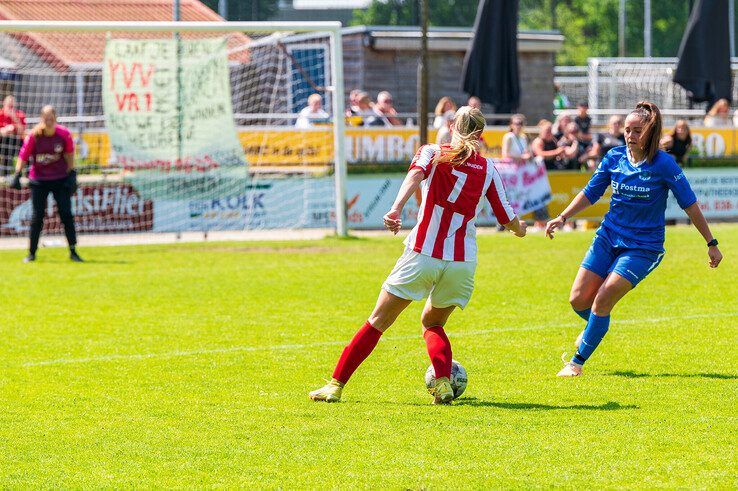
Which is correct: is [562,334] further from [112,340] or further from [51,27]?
[51,27]

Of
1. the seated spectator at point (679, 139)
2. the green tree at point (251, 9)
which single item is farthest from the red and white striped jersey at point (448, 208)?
the green tree at point (251, 9)

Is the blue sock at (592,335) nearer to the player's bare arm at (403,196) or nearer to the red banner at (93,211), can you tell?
the player's bare arm at (403,196)

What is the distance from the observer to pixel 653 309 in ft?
39.2

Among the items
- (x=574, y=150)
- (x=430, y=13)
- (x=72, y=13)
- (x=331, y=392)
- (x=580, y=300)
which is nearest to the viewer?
(x=331, y=392)

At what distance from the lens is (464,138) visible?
24.3 feet

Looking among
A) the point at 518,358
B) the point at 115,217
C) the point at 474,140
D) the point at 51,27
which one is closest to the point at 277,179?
the point at 115,217

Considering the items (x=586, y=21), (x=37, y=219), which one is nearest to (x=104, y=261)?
(x=37, y=219)

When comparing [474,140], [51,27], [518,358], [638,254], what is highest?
[51,27]

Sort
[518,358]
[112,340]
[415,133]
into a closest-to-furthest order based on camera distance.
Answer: [518,358] → [112,340] → [415,133]

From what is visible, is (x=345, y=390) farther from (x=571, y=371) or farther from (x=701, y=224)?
(x=701, y=224)

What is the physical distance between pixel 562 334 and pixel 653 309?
182cm

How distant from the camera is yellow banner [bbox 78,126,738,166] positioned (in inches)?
822

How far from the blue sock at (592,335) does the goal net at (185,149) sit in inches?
452

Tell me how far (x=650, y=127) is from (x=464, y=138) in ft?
5.20
